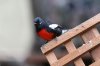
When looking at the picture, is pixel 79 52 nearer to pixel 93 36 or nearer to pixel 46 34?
pixel 93 36

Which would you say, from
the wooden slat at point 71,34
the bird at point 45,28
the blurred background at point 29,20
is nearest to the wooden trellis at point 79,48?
the wooden slat at point 71,34

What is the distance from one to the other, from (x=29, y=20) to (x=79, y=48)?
13.1ft

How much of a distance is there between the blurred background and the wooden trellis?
11.5 feet

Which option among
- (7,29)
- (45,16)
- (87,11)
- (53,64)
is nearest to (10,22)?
(7,29)

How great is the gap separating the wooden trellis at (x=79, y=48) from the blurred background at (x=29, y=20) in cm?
349

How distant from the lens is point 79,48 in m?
3.81

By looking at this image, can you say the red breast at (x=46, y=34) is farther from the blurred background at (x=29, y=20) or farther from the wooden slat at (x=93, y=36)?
the blurred background at (x=29, y=20)

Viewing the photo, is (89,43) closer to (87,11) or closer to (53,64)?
(53,64)

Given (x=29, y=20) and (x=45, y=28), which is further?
(x=29, y=20)

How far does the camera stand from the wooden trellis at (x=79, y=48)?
3803mm

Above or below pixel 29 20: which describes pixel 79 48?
below

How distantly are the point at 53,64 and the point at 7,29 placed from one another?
424 centimetres

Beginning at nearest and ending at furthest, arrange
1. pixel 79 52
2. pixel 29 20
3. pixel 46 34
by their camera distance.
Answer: pixel 79 52 → pixel 46 34 → pixel 29 20

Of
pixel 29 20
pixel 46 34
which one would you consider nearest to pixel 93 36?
pixel 46 34
